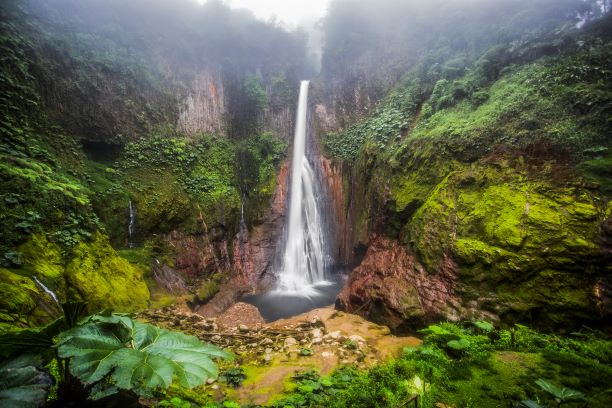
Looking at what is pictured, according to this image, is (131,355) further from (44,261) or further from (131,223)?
(131,223)

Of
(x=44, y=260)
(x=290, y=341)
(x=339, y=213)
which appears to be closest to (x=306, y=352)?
(x=290, y=341)

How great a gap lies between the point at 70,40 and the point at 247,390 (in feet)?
51.3

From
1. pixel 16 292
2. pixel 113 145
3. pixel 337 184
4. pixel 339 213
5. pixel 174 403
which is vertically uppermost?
pixel 113 145

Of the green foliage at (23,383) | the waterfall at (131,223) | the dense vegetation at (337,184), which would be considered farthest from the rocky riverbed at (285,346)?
the waterfall at (131,223)

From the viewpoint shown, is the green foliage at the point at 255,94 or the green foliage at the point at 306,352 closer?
the green foliage at the point at 306,352

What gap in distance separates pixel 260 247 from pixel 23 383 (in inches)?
500

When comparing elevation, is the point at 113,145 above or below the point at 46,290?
above

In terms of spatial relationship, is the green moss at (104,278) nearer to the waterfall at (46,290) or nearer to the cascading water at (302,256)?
the waterfall at (46,290)

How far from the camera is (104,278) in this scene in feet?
23.4

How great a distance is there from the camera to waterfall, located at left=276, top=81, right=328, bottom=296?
1306 cm

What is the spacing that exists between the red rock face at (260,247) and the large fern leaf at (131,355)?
36.8 ft

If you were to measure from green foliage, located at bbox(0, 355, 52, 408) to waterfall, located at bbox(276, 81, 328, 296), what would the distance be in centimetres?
1104

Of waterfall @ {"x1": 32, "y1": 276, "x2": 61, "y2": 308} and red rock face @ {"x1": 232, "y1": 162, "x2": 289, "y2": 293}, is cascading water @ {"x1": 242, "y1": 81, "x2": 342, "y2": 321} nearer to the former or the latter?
red rock face @ {"x1": 232, "y1": 162, "x2": 289, "y2": 293}

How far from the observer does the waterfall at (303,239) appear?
13065mm
